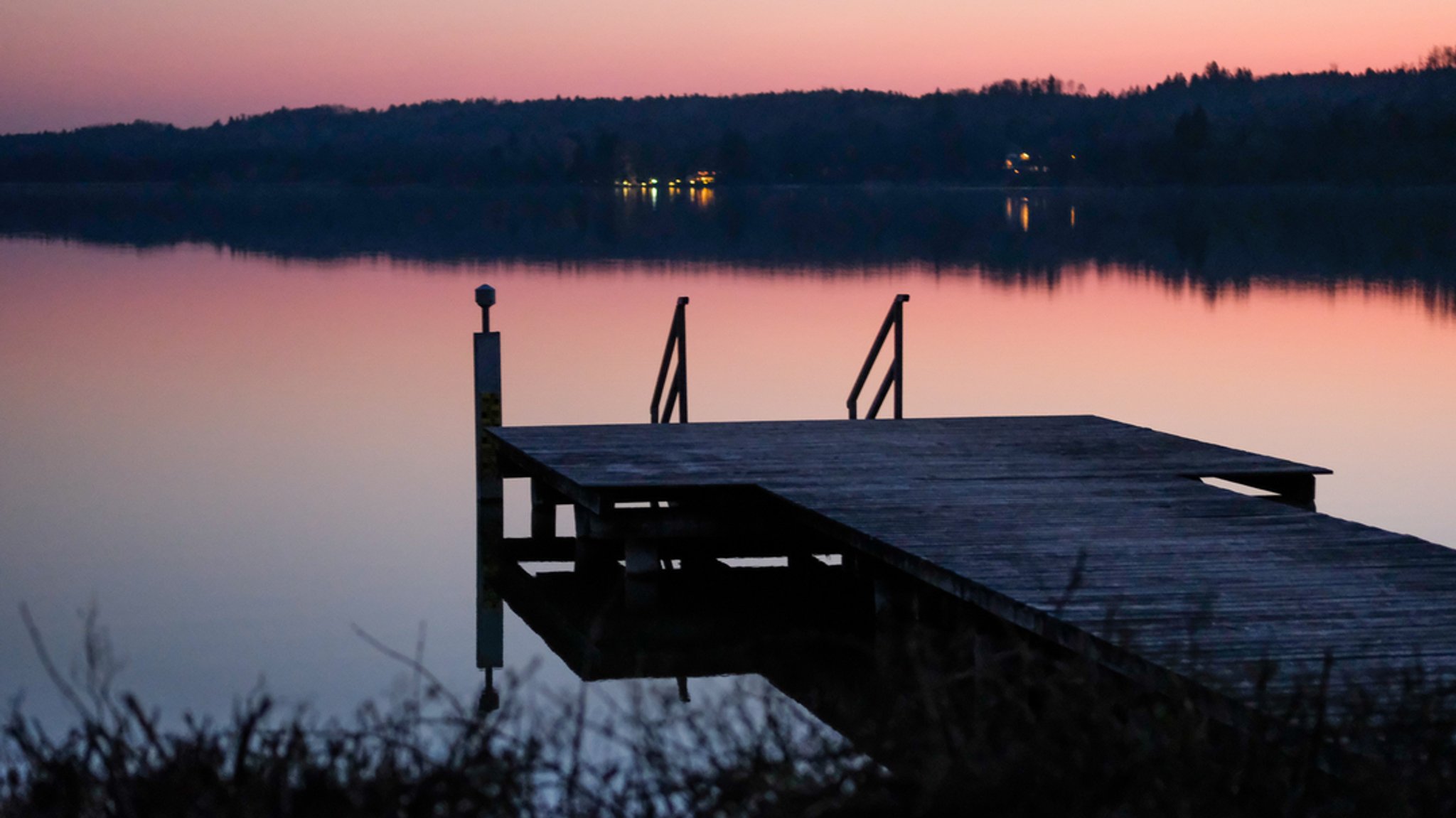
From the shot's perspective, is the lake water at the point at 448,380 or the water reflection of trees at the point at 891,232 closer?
the lake water at the point at 448,380

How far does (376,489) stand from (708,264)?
Answer: 98.3ft

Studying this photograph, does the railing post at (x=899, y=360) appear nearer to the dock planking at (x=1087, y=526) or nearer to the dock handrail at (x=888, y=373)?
the dock handrail at (x=888, y=373)

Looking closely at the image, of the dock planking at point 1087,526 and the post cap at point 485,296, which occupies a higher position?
the post cap at point 485,296

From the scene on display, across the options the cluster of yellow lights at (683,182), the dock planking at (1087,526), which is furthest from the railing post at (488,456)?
the cluster of yellow lights at (683,182)

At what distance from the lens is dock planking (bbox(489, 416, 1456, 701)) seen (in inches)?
231

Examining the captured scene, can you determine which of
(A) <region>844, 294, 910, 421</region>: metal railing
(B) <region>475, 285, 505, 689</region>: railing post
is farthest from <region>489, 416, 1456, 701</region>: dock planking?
(A) <region>844, 294, 910, 421</region>: metal railing

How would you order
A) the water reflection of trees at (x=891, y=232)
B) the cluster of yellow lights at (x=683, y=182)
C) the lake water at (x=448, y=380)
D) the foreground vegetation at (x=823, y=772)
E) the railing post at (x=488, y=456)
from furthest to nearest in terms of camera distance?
the cluster of yellow lights at (x=683, y=182)
the water reflection of trees at (x=891, y=232)
the railing post at (x=488, y=456)
the lake water at (x=448, y=380)
the foreground vegetation at (x=823, y=772)

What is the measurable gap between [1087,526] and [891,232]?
55.6 metres

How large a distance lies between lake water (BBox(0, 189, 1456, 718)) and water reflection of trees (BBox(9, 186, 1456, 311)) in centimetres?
47

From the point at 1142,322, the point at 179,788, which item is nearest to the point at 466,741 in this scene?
the point at 179,788

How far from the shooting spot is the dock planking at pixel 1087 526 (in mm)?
5855

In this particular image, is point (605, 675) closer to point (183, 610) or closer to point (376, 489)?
point (183, 610)

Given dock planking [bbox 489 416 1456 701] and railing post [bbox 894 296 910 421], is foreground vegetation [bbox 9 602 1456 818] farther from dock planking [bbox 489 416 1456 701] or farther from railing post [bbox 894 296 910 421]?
railing post [bbox 894 296 910 421]

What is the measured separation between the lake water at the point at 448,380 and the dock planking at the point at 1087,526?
53.7 inches
